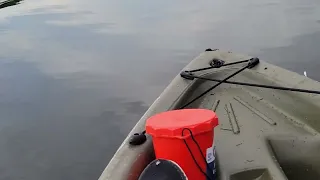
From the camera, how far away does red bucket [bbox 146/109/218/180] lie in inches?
93.6

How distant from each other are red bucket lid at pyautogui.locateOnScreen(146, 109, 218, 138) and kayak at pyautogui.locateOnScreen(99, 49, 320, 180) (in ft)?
1.45

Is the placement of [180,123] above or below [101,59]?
above

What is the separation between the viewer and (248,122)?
351cm

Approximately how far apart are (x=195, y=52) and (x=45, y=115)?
3.95 m

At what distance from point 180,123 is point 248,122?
122 centimetres

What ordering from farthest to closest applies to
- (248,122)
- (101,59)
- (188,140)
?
(101,59) < (248,122) < (188,140)

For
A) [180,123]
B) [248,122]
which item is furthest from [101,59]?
[180,123]

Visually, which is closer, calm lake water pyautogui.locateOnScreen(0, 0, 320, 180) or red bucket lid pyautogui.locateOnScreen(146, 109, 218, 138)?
red bucket lid pyautogui.locateOnScreen(146, 109, 218, 138)

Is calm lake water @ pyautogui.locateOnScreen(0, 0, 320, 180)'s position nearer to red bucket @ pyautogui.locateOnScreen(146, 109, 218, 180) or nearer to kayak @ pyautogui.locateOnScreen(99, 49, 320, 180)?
kayak @ pyautogui.locateOnScreen(99, 49, 320, 180)

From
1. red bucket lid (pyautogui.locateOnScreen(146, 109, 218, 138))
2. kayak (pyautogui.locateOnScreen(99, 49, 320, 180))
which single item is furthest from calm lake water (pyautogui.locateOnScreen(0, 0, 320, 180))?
red bucket lid (pyautogui.locateOnScreen(146, 109, 218, 138))

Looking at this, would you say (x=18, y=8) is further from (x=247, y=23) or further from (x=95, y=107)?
(x=95, y=107)

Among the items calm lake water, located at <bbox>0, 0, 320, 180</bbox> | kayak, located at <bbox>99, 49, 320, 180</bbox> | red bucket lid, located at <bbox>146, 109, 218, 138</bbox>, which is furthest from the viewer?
calm lake water, located at <bbox>0, 0, 320, 180</bbox>

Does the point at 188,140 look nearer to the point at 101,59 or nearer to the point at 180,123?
the point at 180,123

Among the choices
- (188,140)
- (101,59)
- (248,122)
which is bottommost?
(101,59)
